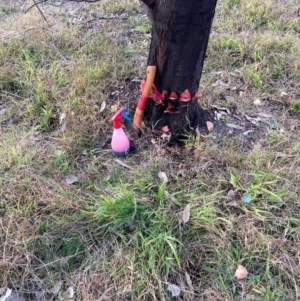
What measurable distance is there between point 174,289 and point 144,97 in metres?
0.98

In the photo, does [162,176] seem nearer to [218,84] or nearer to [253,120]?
[253,120]

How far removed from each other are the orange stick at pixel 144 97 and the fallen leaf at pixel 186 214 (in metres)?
0.59

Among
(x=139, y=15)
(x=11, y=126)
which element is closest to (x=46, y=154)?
(x=11, y=126)

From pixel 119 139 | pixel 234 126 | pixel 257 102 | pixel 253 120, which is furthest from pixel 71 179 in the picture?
pixel 257 102

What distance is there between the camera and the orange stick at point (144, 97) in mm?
1903

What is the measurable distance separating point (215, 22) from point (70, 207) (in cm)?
220

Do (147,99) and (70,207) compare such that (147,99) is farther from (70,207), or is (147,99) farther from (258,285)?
(258,285)

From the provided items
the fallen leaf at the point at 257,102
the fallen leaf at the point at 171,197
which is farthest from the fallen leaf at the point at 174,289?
the fallen leaf at the point at 257,102

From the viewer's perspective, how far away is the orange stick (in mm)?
1903

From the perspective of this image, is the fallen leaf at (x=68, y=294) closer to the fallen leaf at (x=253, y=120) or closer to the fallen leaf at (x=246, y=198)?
the fallen leaf at (x=246, y=198)

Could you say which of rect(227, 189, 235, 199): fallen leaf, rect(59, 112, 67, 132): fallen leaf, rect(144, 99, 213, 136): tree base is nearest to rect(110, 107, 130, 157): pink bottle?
rect(144, 99, 213, 136): tree base

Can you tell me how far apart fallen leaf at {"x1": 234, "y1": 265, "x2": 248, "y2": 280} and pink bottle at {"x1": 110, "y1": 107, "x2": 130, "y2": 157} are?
0.85m

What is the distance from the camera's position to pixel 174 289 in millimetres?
1509

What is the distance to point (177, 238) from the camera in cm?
165
